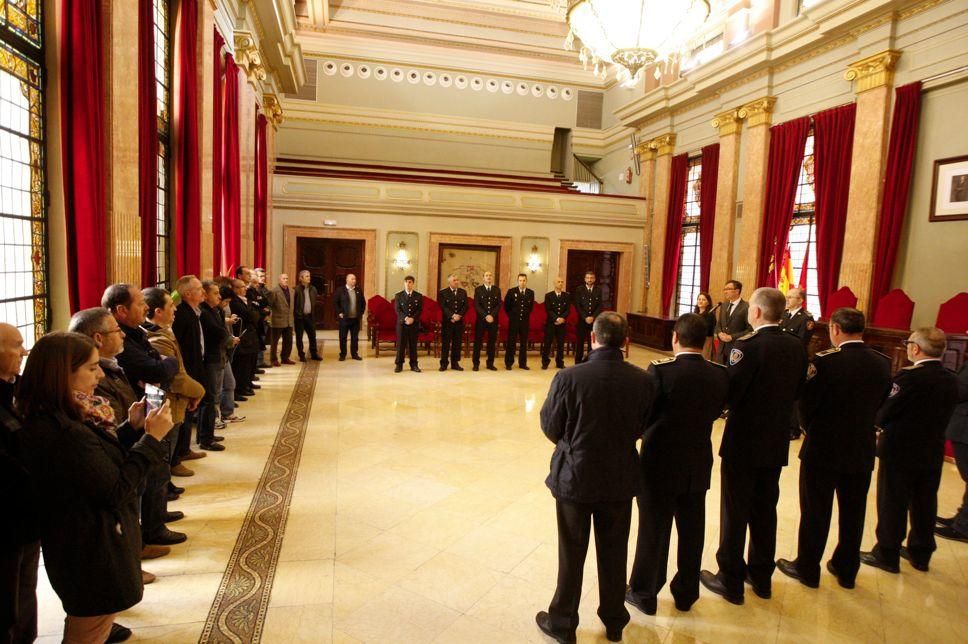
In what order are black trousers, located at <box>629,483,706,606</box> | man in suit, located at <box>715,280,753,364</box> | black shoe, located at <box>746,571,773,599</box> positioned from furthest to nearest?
man in suit, located at <box>715,280,753,364</box>, black shoe, located at <box>746,571,773,599</box>, black trousers, located at <box>629,483,706,606</box>

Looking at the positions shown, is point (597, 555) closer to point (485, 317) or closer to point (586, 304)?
point (485, 317)

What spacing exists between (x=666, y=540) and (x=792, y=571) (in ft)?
3.28

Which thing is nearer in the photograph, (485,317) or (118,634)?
(118,634)

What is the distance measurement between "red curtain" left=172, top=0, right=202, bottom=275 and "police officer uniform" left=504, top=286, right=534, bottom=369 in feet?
16.6

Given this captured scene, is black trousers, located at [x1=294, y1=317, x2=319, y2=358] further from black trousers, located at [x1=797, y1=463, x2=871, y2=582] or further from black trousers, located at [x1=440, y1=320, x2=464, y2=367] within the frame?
black trousers, located at [x1=797, y1=463, x2=871, y2=582]

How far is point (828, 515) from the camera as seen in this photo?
10.2ft

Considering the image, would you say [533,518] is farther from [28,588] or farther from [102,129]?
[102,129]

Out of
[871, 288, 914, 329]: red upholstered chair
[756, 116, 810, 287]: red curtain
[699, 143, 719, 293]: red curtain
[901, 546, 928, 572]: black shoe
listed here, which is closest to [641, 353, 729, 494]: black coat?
[901, 546, 928, 572]: black shoe

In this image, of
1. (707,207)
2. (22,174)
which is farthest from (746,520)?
(707,207)

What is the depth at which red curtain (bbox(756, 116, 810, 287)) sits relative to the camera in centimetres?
962

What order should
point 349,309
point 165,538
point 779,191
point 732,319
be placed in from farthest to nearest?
point 779,191
point 349,309
point 732,319
point 165,538

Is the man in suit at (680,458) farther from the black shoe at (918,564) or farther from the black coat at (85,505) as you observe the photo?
the black coat at (85,505)

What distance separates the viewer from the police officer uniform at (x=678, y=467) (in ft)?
8.85

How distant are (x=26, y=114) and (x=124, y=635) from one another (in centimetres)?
328
